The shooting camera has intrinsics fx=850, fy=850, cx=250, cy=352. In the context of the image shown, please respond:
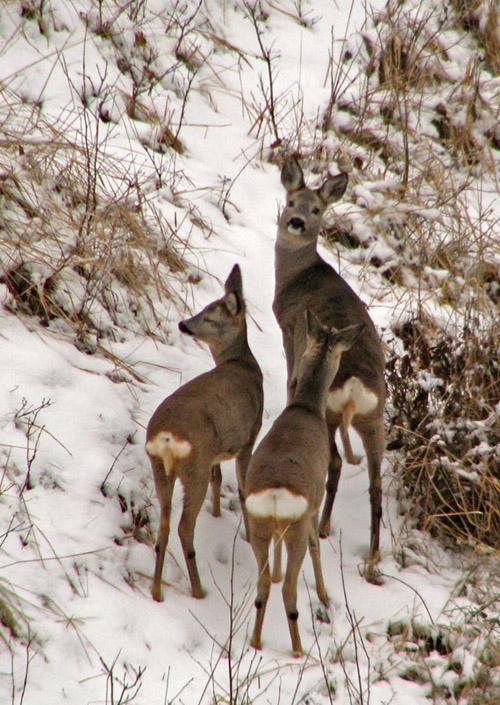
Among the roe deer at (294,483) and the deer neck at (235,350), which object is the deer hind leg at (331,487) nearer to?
the roe deer at (294,483)

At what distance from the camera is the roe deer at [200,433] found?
412 cm

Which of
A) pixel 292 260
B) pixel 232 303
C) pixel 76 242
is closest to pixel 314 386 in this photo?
pixel 232 303

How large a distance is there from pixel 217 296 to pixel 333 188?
1.20 m

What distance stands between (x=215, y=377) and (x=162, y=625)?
4.56 ft

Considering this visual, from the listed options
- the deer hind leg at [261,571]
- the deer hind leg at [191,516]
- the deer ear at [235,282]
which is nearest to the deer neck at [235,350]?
the deer ear at [235,282]

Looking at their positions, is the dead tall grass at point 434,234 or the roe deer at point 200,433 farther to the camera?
the dead tall grass at point 434,234

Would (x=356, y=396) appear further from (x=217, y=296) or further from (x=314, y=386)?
(x=217, y=296)

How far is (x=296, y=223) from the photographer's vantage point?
6074 mm

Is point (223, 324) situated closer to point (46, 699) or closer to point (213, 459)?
point (213, 459)

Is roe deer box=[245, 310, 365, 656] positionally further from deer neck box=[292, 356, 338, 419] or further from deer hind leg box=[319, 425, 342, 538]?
deer hind leg box=[319, 425, 342, 538]

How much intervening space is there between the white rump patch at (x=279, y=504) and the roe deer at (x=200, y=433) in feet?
1.56

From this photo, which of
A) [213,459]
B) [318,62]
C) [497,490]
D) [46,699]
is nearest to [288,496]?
[213,459]

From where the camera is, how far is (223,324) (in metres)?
5.37

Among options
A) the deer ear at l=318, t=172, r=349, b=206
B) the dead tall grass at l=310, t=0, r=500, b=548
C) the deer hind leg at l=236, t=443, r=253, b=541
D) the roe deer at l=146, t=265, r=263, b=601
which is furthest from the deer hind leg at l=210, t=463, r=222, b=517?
the deer ear at l=318, t=172, r=349, b=206
